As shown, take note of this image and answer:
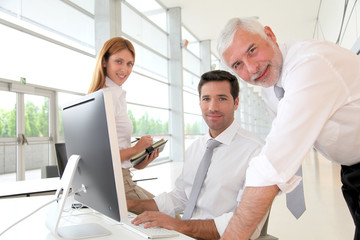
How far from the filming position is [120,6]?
21.0 feet

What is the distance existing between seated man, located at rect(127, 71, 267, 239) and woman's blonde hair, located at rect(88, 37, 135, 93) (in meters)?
0.52

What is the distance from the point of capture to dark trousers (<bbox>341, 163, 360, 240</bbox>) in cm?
105

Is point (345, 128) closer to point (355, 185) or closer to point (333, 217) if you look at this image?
point (355, 185)

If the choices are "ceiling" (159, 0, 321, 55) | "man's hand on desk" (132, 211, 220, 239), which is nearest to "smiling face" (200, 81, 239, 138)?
"man's hand on desk" (132, 211, 220, 239)

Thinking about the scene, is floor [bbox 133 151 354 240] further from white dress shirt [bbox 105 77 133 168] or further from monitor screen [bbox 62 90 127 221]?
monitor screen [bbox 62 90 127 221]

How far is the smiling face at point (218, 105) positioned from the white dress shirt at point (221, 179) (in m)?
0.07

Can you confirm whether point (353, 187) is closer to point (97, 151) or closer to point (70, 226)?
point (97, 151)

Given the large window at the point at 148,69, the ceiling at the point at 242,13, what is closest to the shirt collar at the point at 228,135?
the large window at the point at 148,69

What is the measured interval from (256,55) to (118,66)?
0.82 meters

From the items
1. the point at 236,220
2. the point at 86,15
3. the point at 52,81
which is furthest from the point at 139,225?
the point at 86,15

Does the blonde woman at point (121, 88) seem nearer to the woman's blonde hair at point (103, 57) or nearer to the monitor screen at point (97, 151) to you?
the woman's blonde hair at point (103, 57)

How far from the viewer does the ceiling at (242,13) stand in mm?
8930

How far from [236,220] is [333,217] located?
115 inches

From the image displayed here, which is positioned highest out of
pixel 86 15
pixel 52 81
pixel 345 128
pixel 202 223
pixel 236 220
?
pixel 86 15
